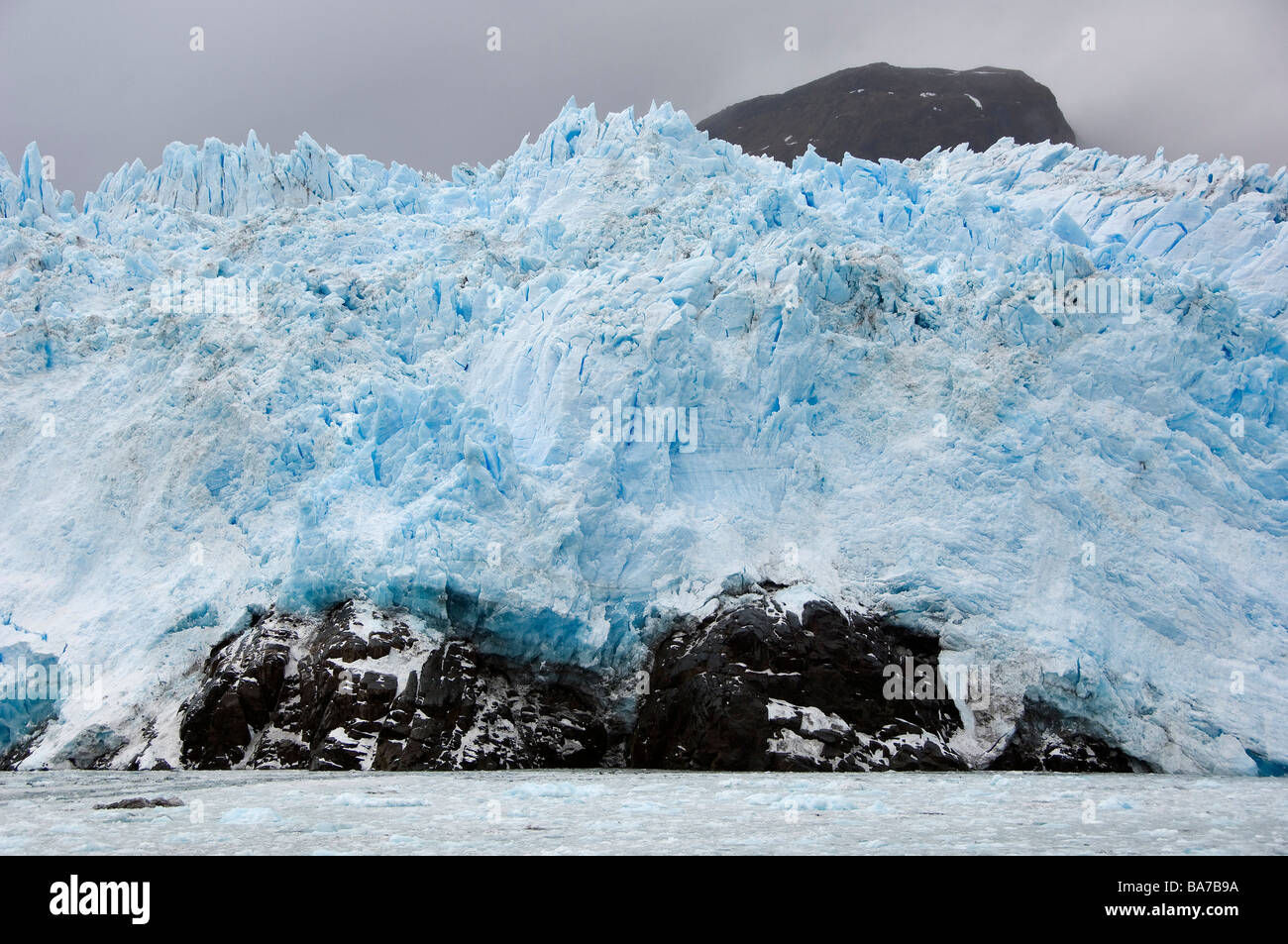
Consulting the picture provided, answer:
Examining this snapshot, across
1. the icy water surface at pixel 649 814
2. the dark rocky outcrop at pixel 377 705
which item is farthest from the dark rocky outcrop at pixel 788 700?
the dark rocky outcrop at pixel 377 705

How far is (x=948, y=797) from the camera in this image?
1012 centimetres

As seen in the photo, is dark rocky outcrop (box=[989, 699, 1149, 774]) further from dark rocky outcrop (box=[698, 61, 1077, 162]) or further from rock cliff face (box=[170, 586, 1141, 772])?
dark rocky outcrop (box=[698, 61, 1077, 162])

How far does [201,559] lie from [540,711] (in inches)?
226

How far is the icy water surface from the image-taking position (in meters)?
7.35

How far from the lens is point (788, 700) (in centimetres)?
1361

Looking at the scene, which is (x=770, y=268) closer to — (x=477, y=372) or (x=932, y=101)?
(x=477, y=372)

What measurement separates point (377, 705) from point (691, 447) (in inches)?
235

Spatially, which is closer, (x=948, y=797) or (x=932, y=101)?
(x=948, y=797)

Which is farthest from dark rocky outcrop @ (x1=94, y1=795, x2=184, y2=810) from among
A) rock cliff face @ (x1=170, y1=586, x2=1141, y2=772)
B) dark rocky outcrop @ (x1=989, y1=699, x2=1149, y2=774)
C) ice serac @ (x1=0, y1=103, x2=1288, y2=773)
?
dark rocky outcrop @ (x1=989, y1=699, x2=1149, y2=774)

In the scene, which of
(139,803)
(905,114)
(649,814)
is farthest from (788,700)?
(905,114)

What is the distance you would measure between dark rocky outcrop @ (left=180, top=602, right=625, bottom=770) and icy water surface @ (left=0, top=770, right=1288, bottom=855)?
0.77m

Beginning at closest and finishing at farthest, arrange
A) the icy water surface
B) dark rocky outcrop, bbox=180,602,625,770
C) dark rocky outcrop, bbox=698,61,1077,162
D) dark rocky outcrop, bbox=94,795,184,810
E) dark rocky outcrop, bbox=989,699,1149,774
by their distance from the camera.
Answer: the icy water surface → dark rocky outcrop, bbox=94,795,184,810 → dark rocky outcrop, bbox=989,699,1149,774 → dark rocky outcrop, bbox=180,602,625,770 → dark rocky outcrop, bbox=698,61,1077,162

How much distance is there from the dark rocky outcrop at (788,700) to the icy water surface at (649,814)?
0.70 meters
